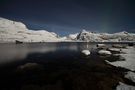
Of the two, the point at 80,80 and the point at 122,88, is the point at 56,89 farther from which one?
the point at 122,88

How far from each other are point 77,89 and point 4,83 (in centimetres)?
1116

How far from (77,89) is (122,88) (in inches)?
222

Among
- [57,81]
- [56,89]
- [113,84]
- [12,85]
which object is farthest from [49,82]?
[113,84]

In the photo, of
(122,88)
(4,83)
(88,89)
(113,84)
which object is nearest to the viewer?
(122,88)

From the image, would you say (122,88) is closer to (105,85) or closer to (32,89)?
(105,85)

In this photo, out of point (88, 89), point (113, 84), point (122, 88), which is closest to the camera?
point (122, 88)

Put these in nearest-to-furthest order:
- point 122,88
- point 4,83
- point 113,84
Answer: point 122,88 → point 113,84 → point 4,83

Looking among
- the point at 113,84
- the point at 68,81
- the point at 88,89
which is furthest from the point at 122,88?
the point at 68,81

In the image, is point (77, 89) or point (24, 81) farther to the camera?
point (24, 81)

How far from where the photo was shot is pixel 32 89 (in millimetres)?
14469

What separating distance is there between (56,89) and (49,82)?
2793mm

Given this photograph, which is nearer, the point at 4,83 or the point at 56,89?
the point at 56,89

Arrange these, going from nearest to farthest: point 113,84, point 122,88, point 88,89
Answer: point 122,88, point 88,89, point 113,84

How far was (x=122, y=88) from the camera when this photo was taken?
13711 millimetres
